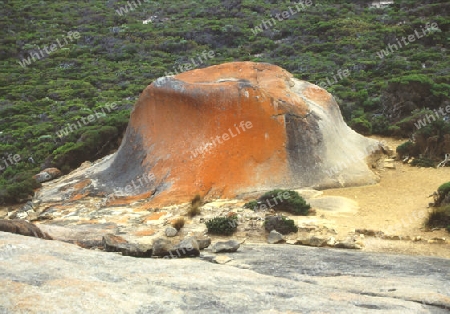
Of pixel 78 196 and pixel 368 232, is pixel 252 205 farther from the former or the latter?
pixel 78 196

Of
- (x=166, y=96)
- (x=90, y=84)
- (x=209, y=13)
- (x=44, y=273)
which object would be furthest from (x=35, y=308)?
(x=209, y=13)

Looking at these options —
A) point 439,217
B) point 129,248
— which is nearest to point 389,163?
point 439,217

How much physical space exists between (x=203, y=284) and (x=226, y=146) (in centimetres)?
826

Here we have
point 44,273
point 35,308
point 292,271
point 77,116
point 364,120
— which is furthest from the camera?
point 77,116

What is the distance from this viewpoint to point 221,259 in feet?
27.5

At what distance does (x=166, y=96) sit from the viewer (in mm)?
15555

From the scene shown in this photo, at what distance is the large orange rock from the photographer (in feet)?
45.6

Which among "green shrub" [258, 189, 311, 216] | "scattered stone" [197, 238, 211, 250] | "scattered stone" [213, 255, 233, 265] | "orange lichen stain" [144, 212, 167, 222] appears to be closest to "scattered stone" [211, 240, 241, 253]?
"scattered stone" [197, 238, 211, 250]

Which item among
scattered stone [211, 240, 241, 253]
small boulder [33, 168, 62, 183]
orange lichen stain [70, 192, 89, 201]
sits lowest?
scattered stone [211, 240, 241, 253]

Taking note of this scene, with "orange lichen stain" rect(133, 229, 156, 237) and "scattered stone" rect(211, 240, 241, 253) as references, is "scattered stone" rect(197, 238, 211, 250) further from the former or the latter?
"orange lichen stain" rect(133, 229, 156, 237)

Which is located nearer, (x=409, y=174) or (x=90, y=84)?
(x=409, y=174)

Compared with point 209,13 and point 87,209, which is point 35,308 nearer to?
point 87,209

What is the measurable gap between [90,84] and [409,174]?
1107 inches

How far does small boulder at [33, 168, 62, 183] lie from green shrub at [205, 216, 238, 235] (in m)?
9.71
